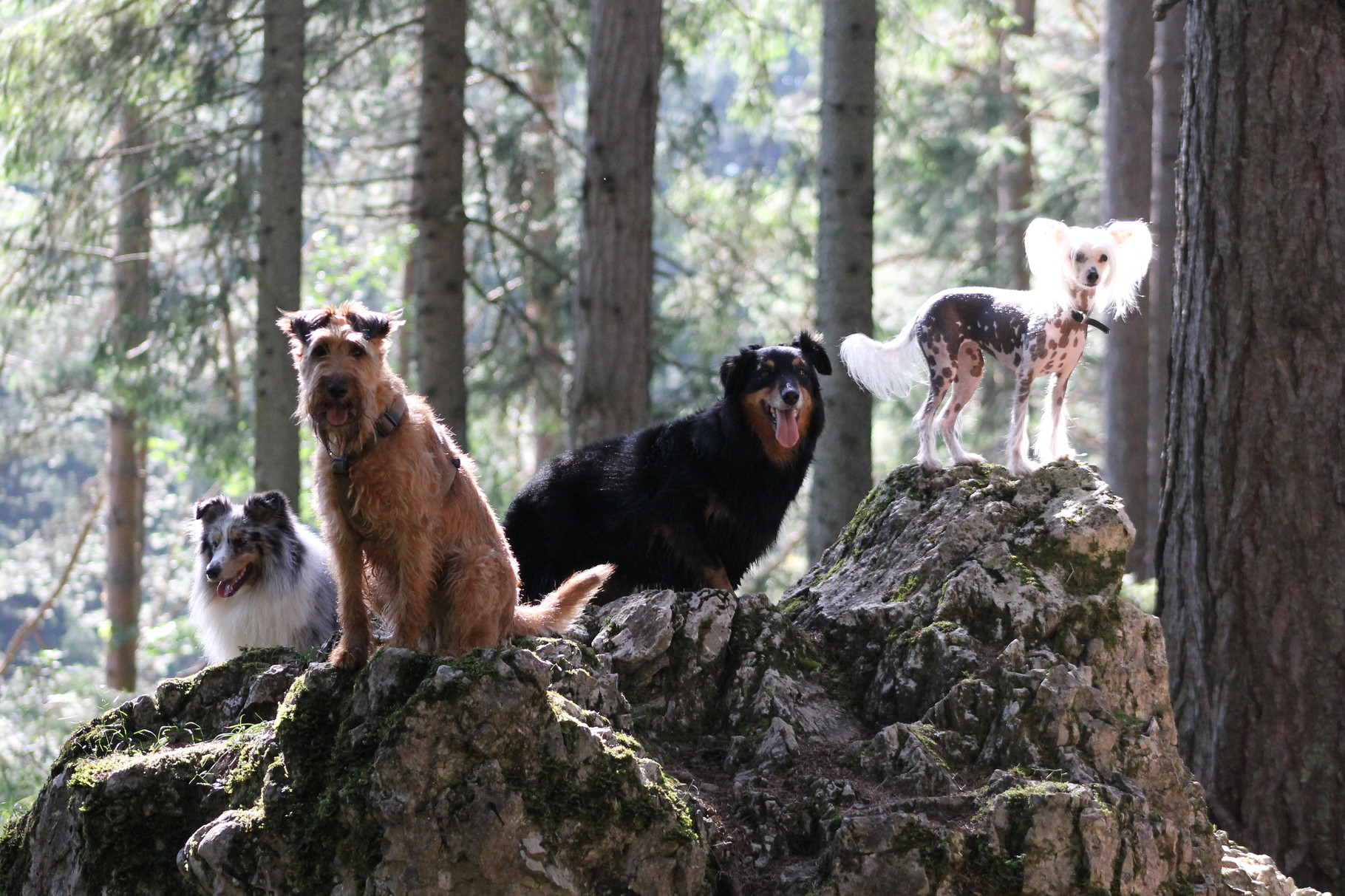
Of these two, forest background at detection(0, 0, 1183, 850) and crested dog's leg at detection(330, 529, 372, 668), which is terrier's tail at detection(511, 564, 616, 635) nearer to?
crested dog's leg at detection(330, 529, 372, 668)

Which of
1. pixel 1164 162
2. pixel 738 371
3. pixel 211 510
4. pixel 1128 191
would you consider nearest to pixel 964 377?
pixel 738 371

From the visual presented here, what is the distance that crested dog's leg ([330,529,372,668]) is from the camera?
4.11 meters

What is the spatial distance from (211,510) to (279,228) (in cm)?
493

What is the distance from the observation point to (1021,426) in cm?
570

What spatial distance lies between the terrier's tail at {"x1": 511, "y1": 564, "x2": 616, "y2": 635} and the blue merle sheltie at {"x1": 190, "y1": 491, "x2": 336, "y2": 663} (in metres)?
2.30

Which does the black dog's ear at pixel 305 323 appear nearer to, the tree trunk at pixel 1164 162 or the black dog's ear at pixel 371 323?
the black dog's ear at pixel 371 323

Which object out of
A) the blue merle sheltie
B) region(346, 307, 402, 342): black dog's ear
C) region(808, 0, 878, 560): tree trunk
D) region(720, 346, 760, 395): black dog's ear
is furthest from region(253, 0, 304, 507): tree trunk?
region(346, 307, 402, 342): black dog's ear

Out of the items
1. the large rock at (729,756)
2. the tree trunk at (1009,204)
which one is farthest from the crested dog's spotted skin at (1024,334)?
the tree trunk at (1009,204)

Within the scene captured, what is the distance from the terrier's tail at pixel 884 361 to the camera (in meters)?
5.99

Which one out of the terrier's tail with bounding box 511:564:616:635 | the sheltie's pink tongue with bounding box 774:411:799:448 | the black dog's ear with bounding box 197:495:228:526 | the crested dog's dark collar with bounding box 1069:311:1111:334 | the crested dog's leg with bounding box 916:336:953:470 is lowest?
the terrier's tail with bounding box 511:564:616:635

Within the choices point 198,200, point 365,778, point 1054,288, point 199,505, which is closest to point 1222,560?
point 1054,288

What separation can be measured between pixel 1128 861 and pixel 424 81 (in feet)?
33.3

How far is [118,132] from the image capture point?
51.5 ft

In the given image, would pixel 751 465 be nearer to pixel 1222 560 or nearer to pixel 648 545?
pixel 648 545
